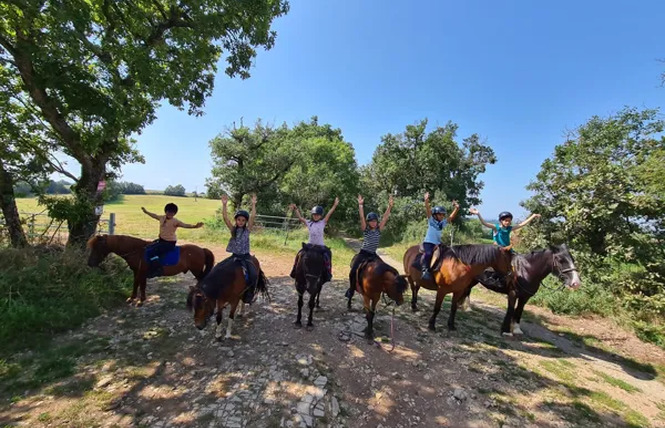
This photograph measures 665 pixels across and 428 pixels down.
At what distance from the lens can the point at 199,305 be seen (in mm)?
4219

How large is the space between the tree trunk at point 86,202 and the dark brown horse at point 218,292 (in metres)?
5.50

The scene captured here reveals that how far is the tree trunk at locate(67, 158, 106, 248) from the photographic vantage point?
741 cm

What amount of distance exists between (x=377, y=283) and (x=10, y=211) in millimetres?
10120

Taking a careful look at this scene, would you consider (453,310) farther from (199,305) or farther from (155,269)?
(155,269)

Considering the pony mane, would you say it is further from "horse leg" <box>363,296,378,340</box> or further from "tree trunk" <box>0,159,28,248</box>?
"tree trunk" <box>0,159,28,248</box>

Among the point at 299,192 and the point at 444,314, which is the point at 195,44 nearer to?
the point at 444,314

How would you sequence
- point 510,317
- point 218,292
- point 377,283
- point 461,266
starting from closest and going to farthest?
point 218,292
point 377,283
point 461,266
point 510,317

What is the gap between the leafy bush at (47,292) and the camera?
4.55m

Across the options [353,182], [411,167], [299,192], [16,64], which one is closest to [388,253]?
[299,192]

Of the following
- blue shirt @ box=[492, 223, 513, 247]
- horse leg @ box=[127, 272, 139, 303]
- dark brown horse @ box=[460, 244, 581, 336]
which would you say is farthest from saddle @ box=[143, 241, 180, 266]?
dark brown horse @ box=[460, 244, 581, 336]

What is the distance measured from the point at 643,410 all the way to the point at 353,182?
2574 centimetres

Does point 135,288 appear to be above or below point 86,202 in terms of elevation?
below

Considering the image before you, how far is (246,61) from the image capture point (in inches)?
327

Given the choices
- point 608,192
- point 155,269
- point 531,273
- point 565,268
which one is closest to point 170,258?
point 155,269
